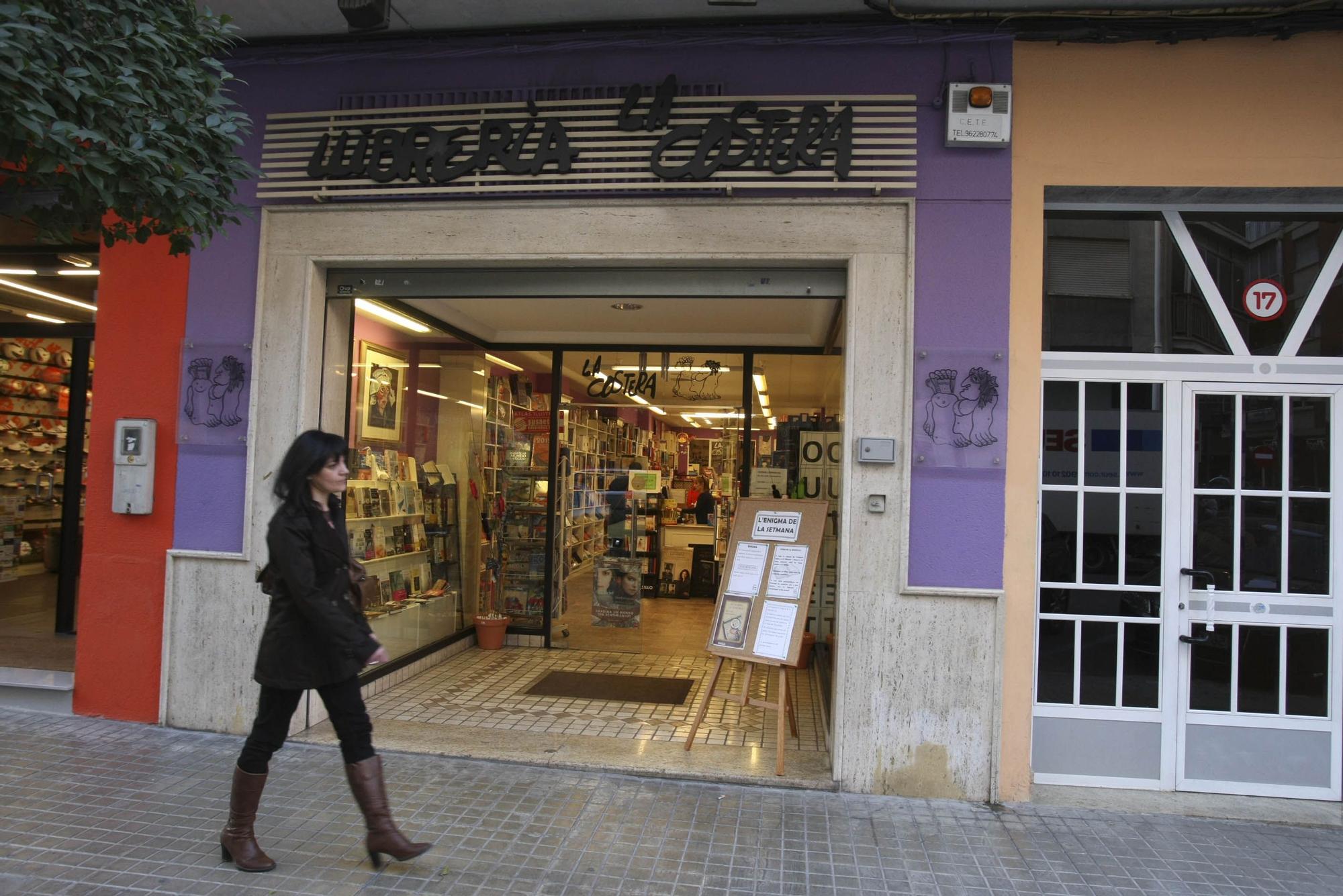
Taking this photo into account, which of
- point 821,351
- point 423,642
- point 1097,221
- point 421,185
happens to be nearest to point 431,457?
point 423,642

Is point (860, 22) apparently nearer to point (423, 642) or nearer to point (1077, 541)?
point (1077, 541)

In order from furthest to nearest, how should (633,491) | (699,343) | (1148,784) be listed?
(633,491) < (699,343) < (1148,784)

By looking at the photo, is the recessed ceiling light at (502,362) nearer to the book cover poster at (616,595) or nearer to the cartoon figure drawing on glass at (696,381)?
the cartoon figure drawing on glass at (696,381)

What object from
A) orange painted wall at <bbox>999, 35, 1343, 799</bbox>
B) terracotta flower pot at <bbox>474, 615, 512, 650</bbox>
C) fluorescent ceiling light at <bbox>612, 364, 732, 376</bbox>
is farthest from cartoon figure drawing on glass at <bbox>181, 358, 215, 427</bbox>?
orange painted wall at <bbox>999, 35, 1343, 799</bbox>

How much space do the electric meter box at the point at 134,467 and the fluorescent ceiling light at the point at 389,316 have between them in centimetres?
147

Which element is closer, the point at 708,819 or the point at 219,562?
the point at 708,819

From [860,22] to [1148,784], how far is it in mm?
4553

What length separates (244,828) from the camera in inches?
132

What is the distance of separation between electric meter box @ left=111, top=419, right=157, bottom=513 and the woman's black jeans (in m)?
2.46

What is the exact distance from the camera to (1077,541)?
4602mm

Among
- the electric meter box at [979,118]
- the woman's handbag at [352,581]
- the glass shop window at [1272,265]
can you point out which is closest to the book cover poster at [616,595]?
the woman's handbag at [352,581]

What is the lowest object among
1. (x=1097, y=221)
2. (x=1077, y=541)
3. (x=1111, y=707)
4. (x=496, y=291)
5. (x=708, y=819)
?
(x=708, y=819)

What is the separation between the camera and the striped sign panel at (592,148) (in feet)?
15.1

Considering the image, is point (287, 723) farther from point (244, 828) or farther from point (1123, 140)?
point (1123, 140)
